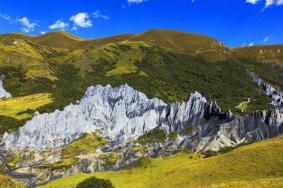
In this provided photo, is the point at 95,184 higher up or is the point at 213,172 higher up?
the point at 213,172

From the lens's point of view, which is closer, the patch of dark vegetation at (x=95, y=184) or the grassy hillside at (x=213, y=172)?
the grassy hillside at (x=213, y=172)

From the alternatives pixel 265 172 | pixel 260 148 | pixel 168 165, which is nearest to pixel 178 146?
pixel 168 165

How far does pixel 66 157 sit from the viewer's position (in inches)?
7613

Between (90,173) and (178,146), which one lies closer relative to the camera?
(90,173)

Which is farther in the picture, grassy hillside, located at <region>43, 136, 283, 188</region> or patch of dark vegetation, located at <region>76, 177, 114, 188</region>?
patch of dark vegetation, located at <region>76, 177, 114, 188</region>

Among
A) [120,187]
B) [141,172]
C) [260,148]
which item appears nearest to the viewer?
[260,148]

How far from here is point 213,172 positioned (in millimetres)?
119000

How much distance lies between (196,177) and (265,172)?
1931 centimetres

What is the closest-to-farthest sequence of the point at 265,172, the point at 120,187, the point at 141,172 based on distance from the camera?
the point at 265,172
the point at 120,187
the point at 141,172

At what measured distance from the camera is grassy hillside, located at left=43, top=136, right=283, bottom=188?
10900 centimetres

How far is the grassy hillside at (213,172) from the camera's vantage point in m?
109

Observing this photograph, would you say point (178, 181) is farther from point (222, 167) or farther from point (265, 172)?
point (265, 172)

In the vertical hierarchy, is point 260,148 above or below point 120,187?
above

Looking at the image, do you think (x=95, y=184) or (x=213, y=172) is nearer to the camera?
(x=213, y=172)
